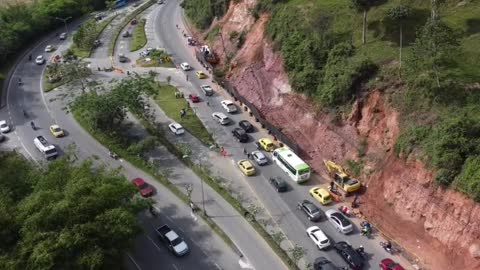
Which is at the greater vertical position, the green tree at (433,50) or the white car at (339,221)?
the green tree at (433,50)

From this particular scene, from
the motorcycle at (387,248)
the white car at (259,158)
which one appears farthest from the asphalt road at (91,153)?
the motorcycle at (387,248)

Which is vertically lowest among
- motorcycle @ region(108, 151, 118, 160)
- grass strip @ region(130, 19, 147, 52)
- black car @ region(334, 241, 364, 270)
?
black car @ region(334, 241, 364, 270)

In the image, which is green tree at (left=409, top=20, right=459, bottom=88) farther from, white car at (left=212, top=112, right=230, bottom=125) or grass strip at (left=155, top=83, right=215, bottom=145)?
grass strip at (left=155, top=83, right=215, bottom=145)

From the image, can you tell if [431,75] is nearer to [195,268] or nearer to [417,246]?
[417,246]

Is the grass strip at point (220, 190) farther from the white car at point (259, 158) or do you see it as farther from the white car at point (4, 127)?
the white car at point (4, 127)

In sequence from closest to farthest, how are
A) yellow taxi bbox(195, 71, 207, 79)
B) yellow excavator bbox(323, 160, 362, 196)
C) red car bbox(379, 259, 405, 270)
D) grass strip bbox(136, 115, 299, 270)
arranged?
1. red car bbox(379, 259, 405, 270)
2. grass strip bbox(136, 115, 299, 270)
3. yellow excavator bbox(323, 160, 362, 196)
4. yellow taxi bbox(195, 71, 207, 79)

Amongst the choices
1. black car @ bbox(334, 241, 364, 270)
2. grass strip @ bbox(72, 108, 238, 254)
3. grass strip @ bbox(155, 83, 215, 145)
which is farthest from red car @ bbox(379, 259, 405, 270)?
grass strip @ bbox(155, 83, 215, 145)
